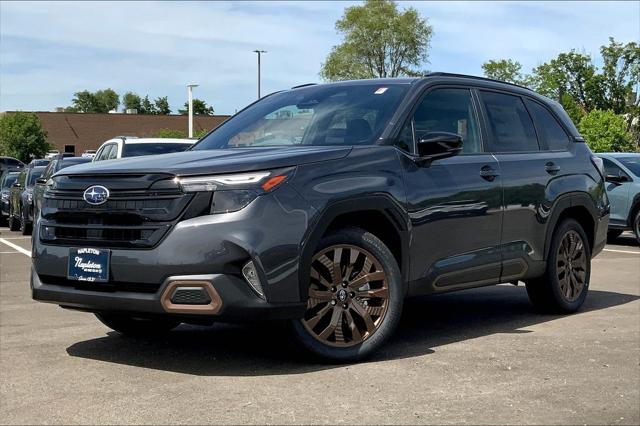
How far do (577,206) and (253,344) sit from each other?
316 cm

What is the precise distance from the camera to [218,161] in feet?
17.3

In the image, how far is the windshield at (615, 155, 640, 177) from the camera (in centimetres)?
1628

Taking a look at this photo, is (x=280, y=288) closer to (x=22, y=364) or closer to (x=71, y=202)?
(x=71, y=202)

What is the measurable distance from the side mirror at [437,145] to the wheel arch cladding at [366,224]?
19.7 inches

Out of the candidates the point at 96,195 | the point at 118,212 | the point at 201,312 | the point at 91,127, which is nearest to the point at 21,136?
the point at 91,127

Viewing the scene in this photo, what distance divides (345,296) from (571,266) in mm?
2914

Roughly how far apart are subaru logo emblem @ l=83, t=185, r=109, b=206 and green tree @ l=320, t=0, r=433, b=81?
71.1 m

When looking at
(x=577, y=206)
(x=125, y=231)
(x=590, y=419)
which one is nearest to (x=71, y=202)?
(x=125, y=231)

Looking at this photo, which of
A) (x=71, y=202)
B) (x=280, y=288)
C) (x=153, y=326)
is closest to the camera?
(x=280, y=288)

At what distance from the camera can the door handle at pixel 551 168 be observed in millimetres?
7266

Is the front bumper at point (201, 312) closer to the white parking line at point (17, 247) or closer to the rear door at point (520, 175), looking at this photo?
the rear door at point (520, 175)

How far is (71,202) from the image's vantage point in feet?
17.9

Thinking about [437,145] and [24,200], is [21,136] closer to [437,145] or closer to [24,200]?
[24,200]

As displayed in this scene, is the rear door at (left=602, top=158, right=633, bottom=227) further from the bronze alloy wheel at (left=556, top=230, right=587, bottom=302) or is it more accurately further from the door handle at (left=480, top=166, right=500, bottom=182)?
the door handle at (left=480, top=166, right=500, bottom=182)
